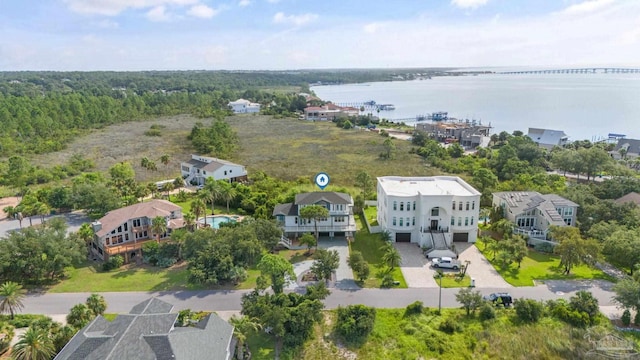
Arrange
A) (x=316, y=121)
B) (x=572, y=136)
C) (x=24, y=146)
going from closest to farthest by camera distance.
A: 1. (x=24, y=146)
2. (x=572, y=136)
3. (x=316, y=121)

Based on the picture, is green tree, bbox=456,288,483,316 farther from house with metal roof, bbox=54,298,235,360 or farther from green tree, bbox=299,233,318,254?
house with metal roof, bbox=54,298,235,360

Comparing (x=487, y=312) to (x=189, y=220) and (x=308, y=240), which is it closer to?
(x=308, y=240)

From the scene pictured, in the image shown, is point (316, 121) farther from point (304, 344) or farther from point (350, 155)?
point (304, 344)

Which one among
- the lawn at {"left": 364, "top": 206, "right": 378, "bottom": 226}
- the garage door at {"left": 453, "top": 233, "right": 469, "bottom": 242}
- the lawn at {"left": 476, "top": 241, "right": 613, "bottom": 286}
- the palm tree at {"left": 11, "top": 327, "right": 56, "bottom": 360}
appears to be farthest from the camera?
the lawn at {"left": 364, "top": 206, "right": 378, "bottom": 226}

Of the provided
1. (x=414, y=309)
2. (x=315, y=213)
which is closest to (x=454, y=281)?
(x=414, y=309)

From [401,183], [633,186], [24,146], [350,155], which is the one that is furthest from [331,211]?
[24,146]

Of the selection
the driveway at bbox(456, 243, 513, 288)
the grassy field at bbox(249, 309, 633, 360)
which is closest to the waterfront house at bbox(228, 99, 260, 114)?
the driveway at bbox(456, 243, 513, 288)
